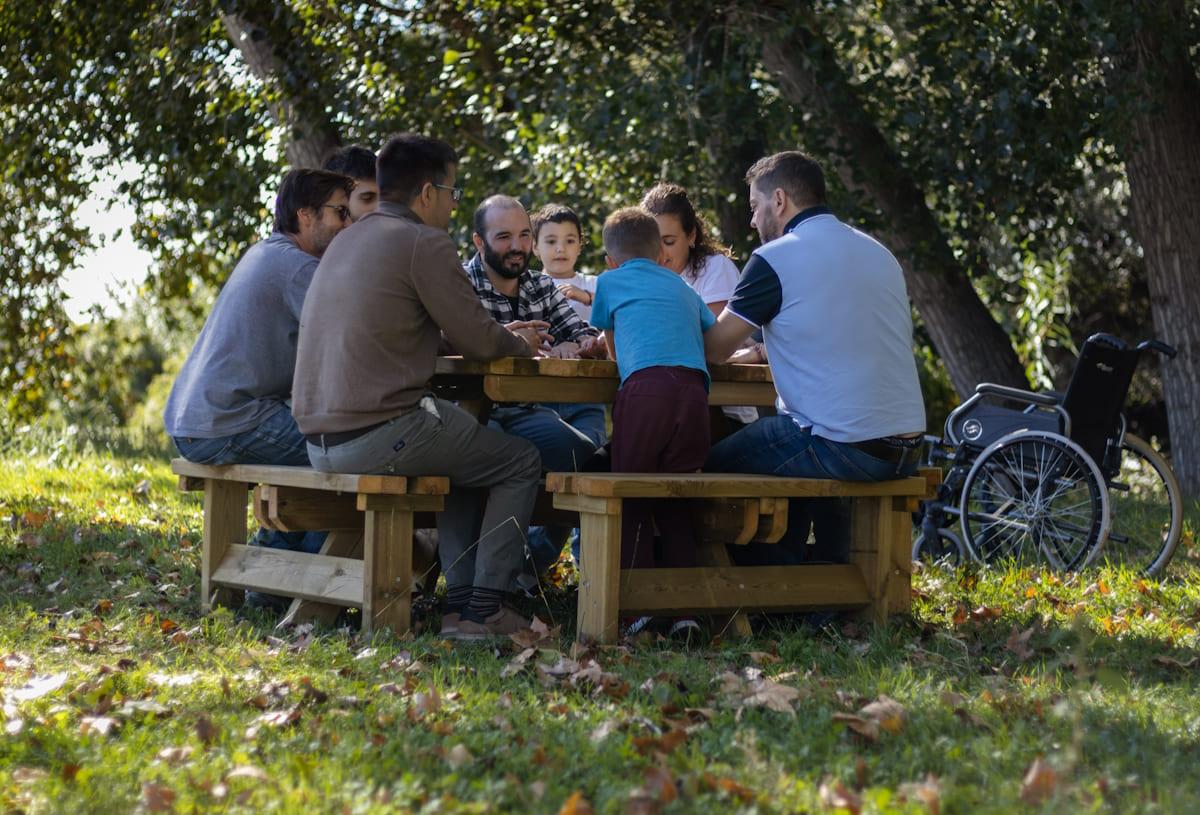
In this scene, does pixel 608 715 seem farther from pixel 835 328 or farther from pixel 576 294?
pixel 576 294

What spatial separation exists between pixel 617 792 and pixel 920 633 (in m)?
2.40

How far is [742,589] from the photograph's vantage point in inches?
209

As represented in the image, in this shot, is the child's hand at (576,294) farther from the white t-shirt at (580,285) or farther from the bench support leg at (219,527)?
the bench support leg at (219,527)

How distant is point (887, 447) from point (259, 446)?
8.28 feet

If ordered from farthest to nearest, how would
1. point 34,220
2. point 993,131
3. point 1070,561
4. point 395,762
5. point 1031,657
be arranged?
point 34,220, point 993,131, point 1070,561, point 1031,657, point 395,762

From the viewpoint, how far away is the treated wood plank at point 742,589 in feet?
16.8

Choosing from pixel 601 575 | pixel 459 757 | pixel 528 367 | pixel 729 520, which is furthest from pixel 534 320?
pixel 459 757

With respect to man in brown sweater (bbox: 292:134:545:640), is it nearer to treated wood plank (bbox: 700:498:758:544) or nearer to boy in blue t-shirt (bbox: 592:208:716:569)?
boy in blue t-shirt (bbox: 592:208:716:569)

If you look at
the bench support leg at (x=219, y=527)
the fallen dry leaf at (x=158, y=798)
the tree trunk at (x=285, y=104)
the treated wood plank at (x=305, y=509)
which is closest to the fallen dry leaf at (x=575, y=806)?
the fallen dry leaf at (x=158, y=798)

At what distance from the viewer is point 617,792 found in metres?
3.22

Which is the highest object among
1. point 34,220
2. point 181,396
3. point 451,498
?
point 34,220

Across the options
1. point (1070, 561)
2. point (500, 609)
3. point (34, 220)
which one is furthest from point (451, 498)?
point (34, 220)

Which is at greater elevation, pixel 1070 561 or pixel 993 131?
pixel 993 131

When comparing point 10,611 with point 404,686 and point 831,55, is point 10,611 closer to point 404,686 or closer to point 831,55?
point 404,686
